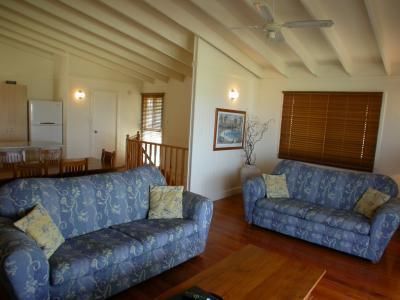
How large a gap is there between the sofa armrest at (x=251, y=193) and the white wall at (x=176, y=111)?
2.94 meters

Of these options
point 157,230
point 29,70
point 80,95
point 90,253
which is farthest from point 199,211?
point 29,70

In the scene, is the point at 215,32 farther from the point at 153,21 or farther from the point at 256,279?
the point at 256,279

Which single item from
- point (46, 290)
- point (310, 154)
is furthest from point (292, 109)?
point (46, 290)

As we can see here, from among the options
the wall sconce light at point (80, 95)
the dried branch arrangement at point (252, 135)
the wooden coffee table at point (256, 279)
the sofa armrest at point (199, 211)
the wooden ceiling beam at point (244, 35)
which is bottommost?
the wooden coffee table at point (256, 279)

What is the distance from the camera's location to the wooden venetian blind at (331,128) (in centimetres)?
511

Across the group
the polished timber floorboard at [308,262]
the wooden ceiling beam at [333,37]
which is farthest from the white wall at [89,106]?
the wooden ceiling beam at [333,37]

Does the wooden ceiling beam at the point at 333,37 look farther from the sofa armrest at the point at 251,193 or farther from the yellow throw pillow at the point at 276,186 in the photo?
→ the sofa armrest at the point at 251,193

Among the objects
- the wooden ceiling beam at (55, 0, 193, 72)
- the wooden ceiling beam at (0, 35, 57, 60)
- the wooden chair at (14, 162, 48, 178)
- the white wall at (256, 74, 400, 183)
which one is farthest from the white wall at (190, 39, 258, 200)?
the wooden ceiling beam at (0, 35, 57, 60)

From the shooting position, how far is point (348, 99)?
5285 mm

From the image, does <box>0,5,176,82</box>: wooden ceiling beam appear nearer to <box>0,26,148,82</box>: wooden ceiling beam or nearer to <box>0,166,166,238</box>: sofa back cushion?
<box>0,26,148,82</box>: wooden ceiling beam

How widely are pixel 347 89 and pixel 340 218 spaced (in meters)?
2.62

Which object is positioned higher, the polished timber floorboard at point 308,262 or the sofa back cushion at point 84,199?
the sofa back cushion at point 84,199

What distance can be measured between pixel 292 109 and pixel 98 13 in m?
3.80

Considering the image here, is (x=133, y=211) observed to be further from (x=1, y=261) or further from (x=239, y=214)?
(x=239, y=214)
